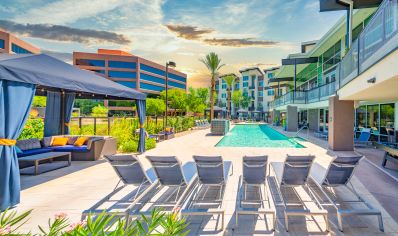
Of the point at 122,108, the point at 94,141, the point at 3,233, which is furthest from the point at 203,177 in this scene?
the point at 122,108

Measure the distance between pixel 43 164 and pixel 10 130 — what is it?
445 centimetres

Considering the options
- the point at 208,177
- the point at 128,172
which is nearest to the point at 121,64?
the point at 128,172

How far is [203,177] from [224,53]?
3066cm

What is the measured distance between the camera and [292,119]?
24.2 meters

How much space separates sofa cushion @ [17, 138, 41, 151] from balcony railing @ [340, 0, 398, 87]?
10.9 metres

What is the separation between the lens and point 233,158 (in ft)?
32.3

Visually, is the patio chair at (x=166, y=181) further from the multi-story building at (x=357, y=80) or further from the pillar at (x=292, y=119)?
the pillar at (x=292, y=119)

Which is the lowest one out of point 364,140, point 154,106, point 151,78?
point 364,140

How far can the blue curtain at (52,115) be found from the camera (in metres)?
10.3

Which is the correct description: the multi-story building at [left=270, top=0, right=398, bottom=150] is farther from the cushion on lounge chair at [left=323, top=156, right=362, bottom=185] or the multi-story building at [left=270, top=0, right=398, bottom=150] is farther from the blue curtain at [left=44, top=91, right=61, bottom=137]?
the blue curtain at [left=44, top=91, right=61, bottom=137]

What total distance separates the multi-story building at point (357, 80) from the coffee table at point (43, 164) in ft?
31.1

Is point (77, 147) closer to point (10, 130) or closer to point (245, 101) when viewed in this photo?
point (10, 130)

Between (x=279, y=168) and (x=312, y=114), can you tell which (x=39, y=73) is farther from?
(x=312, y=114)

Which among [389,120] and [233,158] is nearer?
[233,158]
